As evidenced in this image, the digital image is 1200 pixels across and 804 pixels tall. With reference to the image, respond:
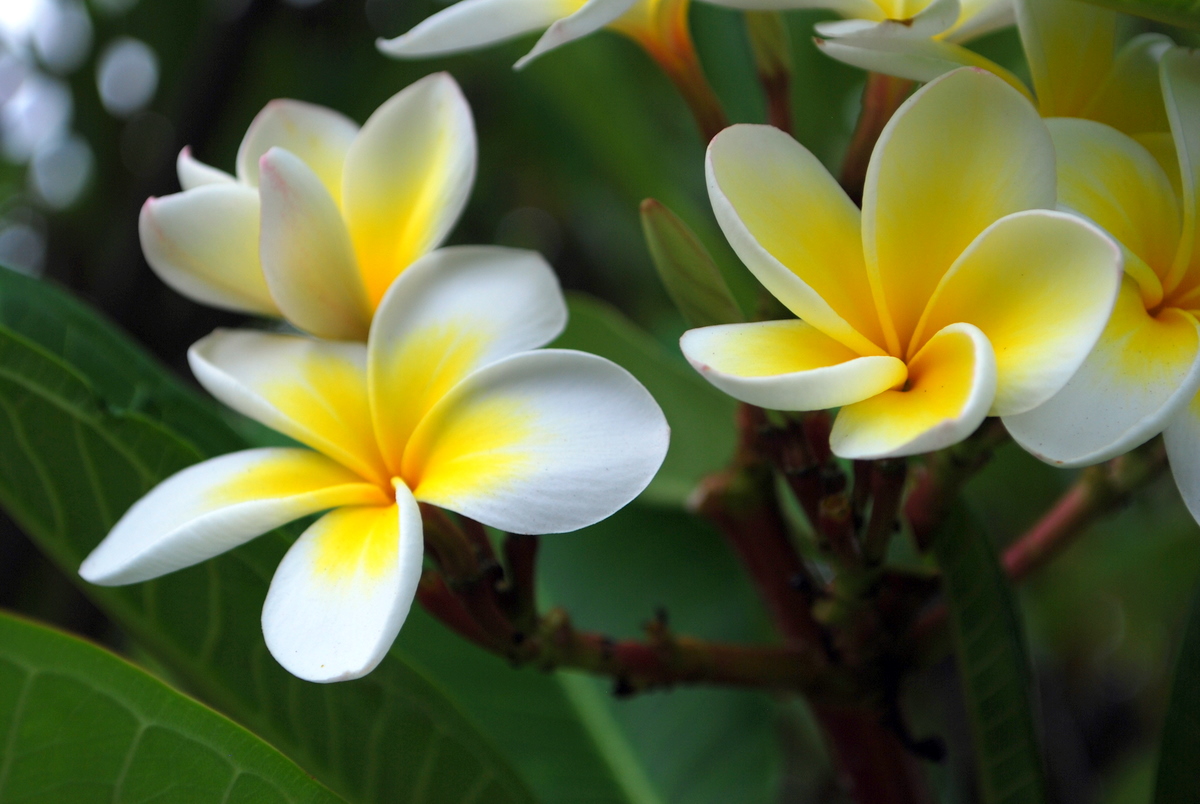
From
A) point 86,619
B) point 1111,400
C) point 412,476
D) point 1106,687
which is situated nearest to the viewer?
point 1111,400

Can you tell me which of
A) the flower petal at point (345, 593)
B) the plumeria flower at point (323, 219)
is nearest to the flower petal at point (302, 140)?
the plumeria flower at point (323, 219)

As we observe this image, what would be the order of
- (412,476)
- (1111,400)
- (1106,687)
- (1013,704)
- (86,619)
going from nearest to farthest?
(1111,400) < (412,476) < (1013,704) < (86,619) < (1106,687)

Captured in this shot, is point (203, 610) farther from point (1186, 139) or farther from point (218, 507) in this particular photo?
point (1186, 139)

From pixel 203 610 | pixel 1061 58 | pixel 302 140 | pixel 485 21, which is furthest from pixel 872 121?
pixel 203 610

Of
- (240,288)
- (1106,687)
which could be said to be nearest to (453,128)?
(240,288)

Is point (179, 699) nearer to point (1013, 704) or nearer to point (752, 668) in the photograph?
point (752, 668)
